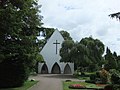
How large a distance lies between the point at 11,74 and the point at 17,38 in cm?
576

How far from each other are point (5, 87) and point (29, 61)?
4133 millimetres

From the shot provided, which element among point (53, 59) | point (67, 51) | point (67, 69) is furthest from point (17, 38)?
point (67, 69)

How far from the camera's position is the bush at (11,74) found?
113 ft

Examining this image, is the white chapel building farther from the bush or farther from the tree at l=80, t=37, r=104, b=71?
the bush

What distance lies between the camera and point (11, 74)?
3491 centimetres

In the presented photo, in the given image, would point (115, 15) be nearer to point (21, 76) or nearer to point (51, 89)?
point (51, 89)

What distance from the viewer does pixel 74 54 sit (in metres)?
64.8

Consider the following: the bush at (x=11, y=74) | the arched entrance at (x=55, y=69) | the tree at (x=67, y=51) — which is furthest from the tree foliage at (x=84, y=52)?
the bush at (x=11, y=74)

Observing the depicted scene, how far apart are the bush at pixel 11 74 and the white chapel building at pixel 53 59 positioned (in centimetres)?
5256

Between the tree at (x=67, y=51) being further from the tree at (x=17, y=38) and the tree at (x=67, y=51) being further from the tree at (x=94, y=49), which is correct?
the tree at (x=17, y=38)

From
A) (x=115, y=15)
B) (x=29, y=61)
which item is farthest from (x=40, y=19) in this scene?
(x=115, y=15)

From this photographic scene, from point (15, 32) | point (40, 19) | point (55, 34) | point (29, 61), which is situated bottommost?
point (29, 61)

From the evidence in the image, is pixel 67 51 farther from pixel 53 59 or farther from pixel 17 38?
pixel 17 38

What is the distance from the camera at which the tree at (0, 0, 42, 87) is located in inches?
1076
